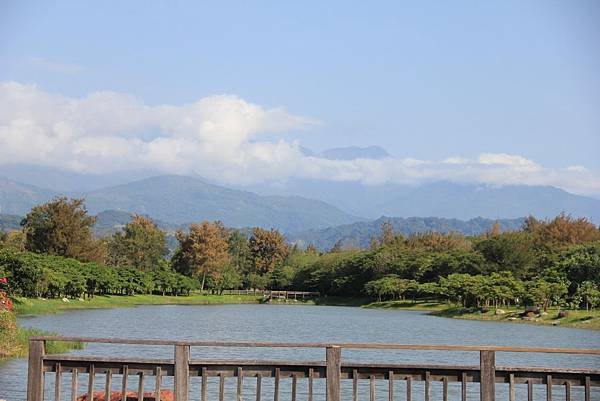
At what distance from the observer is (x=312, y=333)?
170 feet

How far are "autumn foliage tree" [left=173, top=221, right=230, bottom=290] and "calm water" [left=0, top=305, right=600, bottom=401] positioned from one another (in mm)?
49640

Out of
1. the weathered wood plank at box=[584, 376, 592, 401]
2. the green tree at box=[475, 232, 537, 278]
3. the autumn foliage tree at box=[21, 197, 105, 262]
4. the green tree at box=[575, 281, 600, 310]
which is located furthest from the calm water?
the autumn foliage tree at box=[21, 197, 105, 262]

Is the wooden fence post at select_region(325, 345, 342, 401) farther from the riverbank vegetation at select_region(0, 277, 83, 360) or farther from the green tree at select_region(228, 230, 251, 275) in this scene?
the green tree at select_region(228, 230, 251, 275)

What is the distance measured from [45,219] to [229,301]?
88.9ft

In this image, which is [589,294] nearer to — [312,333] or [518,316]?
[518,316]

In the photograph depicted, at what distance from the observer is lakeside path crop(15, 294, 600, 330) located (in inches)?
2414

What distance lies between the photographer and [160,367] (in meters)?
15.2

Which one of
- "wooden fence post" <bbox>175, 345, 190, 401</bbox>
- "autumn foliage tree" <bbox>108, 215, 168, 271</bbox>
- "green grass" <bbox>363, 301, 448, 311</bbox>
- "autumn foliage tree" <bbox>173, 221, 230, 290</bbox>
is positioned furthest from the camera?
"autumn foliage tree" <bbox>108, 215, 168, 271</bbox>

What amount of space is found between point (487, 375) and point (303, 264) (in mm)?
119341

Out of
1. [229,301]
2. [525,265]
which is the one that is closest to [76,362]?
[525,265]

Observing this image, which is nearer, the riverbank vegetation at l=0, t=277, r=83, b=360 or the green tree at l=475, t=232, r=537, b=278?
the riverbank vegetation at l=0, t=277, r=83, b=360

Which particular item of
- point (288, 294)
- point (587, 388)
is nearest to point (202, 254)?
point (288, 294)

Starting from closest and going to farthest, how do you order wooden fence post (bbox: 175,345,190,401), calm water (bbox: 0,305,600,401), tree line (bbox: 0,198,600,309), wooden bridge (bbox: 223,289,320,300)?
wooden fence post (bbox: 175,345,190,401), calm water (bbox: 0,305,600,401), tree line (bbox: 0,198,600,309), wooden bridge (bbox: 223,289,320,300)

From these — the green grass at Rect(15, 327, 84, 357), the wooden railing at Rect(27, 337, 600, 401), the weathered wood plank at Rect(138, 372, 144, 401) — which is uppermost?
the wooden railing at Rect(27, 337, 600, 401)
